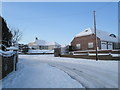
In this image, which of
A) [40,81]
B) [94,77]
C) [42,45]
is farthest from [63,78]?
[42,45]

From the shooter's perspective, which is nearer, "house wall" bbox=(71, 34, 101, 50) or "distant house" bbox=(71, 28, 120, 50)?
"distant house" bbox=(71, 28, 120, 50)

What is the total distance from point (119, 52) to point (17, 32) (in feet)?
113

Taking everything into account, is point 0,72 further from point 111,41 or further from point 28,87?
point 111,41

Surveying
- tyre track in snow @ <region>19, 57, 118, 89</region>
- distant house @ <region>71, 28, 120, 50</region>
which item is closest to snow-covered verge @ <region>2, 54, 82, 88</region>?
tyre track in snow @ <region>19, 57, 118, 89</region>

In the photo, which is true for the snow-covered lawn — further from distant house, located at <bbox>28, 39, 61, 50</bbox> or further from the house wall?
distant house, located at <bbox>28, 39, 61, 50</bbox>

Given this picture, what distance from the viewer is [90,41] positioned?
42156 millimetres

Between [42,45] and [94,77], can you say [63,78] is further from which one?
[42,45]

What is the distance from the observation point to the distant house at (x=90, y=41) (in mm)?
40906

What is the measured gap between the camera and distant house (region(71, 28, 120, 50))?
134ft

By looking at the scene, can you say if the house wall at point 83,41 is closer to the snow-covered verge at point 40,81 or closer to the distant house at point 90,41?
the distant house at point 90,41

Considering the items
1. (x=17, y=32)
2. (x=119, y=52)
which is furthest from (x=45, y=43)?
(x=119, y=52)

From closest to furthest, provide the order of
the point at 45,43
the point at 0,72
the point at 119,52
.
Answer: the point at 0,72 < the point at 119,52 < the point at 45,43

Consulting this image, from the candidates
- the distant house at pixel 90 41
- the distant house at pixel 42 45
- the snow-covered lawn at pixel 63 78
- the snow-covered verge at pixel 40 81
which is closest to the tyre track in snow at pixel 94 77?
the snow-covered lawn at pixel 63 78

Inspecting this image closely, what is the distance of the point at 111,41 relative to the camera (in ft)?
141
